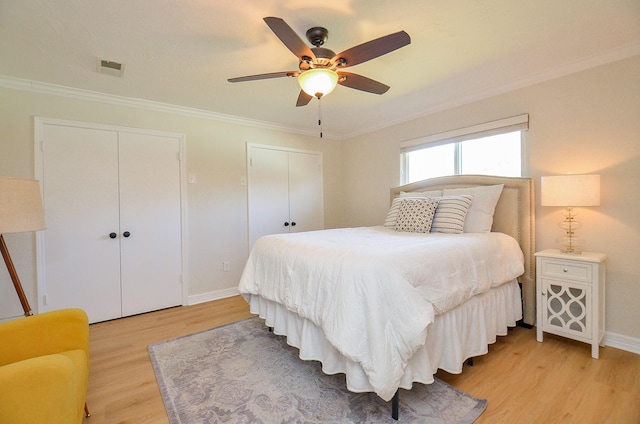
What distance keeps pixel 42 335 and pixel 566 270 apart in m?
3.40

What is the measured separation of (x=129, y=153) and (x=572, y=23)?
12.9ft

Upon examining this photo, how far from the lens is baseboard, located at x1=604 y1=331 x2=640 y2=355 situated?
2.09 m

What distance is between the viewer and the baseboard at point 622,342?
6.85 feet

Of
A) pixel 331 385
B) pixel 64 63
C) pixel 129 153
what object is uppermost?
pixel 64 63

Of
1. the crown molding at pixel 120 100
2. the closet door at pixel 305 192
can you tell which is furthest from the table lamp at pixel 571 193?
the crown molding at pixel 120 100

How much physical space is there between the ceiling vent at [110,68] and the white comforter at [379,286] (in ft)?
6.40

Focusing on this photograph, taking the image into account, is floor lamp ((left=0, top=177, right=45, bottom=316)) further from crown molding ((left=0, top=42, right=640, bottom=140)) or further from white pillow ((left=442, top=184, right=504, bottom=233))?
white pillow ((left=442, top=184, right=504, bottom=233))

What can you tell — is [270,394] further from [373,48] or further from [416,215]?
[373,48]

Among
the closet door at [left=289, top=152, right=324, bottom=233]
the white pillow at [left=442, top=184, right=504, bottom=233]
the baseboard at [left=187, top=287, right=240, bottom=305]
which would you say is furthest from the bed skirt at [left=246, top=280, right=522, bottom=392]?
the closet door at [left=289, top=152, right=324, bottom=233]

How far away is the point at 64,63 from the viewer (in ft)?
7.25

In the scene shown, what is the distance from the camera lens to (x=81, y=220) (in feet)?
9.05

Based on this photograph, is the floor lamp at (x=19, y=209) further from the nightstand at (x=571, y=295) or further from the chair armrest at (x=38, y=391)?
the nightstand at (x=571, y=295)

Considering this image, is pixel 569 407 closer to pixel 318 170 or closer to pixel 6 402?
pixel 6 402

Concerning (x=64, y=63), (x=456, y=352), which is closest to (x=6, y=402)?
(x=456, y=352)
